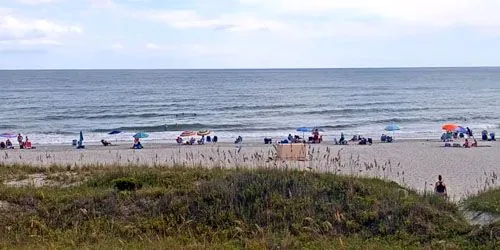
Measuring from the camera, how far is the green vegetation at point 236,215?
7590 millimetres

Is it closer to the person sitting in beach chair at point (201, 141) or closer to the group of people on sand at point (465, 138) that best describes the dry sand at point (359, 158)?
→ the group of people on sand at point (465, 138)

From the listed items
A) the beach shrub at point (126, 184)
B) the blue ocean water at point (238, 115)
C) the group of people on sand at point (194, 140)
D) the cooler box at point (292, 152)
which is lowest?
the blue ocean water at point (238, 115)

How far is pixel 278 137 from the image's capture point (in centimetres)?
3819

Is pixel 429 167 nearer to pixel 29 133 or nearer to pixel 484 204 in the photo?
pixel 484 204

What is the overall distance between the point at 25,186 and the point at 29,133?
3402cm

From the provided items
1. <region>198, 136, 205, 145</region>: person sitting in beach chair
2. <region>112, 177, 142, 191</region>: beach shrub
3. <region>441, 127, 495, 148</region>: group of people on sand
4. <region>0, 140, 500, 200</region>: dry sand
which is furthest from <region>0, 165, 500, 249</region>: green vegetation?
<region>198, 136, 205, 145</region>: person sitting in beach chair

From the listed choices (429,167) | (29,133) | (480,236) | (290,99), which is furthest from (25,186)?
(290,99)

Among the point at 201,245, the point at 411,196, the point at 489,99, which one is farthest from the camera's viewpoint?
the point at 489,99

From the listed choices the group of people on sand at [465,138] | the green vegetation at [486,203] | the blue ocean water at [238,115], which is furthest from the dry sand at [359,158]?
the green vegetation at [486,203]

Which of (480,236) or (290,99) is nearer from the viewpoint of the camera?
(480,236)

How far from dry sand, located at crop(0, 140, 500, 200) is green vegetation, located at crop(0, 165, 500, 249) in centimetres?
878

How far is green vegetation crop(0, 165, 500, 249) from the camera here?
24.9 feet

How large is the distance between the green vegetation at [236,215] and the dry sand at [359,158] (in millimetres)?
8784

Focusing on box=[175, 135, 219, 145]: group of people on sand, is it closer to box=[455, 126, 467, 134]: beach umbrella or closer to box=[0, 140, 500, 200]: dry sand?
box=[0, 140, 500, 200]: dry sand
